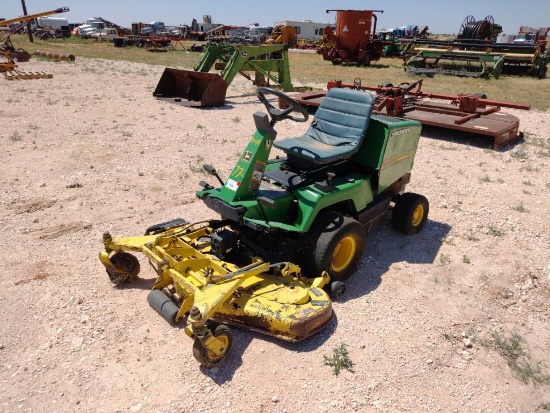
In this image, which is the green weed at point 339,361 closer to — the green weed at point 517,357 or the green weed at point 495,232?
the green weed at point 517,357

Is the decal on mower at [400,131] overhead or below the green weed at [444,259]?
overhead

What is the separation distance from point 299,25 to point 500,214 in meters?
47.1

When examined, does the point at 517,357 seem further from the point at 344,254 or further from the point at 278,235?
the point at 278,235

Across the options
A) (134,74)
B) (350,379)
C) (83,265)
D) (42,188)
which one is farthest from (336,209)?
(134,74)

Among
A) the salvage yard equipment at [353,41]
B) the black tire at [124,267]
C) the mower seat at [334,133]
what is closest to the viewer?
the black tire at [124,267]

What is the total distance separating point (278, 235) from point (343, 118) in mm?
1466

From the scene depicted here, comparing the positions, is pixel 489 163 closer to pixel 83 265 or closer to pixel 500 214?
pixel 500 214

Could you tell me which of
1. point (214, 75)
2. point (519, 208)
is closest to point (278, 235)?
point (519, 208)

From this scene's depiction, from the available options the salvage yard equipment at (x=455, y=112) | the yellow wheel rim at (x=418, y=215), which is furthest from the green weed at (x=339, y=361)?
the salvage yard equipment at (x=455, y=112)

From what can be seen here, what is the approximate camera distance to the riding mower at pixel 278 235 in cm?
314

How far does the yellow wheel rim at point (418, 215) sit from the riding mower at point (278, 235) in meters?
0.50

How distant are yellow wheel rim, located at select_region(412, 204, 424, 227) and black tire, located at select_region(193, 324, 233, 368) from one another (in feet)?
9.26

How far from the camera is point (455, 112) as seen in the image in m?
9.57

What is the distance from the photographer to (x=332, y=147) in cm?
416
